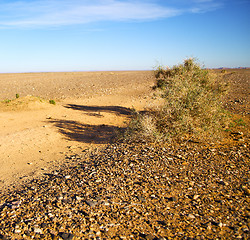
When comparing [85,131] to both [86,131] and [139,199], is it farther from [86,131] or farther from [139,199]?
[139,199]

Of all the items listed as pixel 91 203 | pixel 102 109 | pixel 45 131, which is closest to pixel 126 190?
pixel 91 203

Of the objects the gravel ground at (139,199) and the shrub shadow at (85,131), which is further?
the shrub shadow at (85,131)

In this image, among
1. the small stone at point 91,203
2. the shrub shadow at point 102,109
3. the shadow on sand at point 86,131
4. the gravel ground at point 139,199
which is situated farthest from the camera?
the shrub shadow at point 102,109

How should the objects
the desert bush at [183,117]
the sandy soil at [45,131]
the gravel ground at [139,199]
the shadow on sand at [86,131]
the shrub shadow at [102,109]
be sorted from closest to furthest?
1. the gravel ground at [139,199]
2. the sandy soil at [45,131]
3. the desert bush at [183,117]
4. the shadow on sand at [86,131]
5. the shrub shadow at [102,109]

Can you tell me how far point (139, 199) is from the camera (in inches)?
152

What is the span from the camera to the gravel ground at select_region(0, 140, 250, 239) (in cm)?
314

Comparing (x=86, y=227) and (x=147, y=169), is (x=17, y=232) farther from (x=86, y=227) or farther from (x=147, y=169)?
(x=147, y=169)

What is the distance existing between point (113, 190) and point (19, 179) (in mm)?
2600

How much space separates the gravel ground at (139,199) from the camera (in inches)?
123

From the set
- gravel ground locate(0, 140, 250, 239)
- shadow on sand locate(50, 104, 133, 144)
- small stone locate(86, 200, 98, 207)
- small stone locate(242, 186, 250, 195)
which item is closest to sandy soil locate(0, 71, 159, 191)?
shadow on sand locate(50, 104, 133, 144)

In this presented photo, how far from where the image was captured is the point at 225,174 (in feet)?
15.2

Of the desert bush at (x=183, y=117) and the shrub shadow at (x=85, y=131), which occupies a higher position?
the desert bush at (x=183, y=117)

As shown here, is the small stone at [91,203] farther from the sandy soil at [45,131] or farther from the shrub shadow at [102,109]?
the shrub shadow at [102,109]

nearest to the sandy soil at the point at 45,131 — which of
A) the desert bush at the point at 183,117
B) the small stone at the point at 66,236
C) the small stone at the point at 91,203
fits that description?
the desert bush at the point at 183,117
